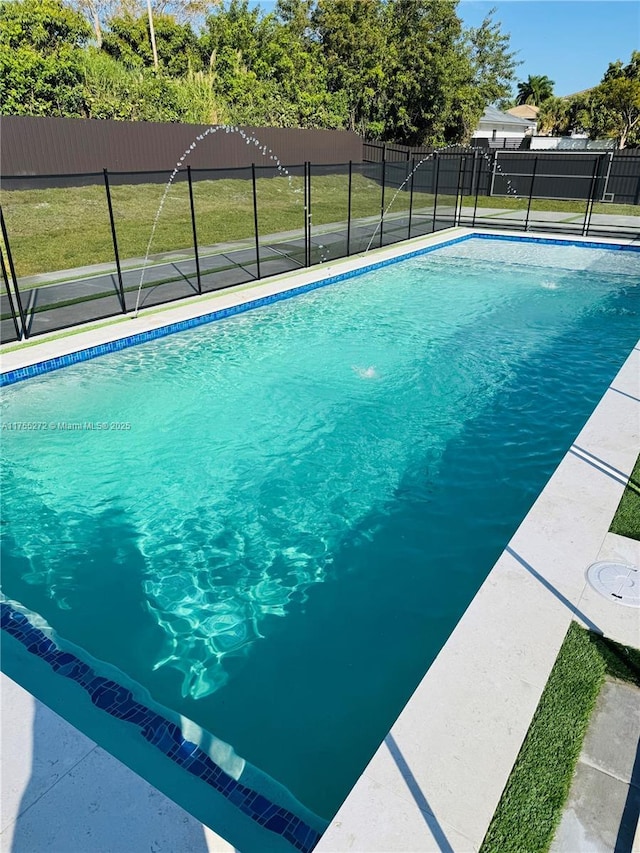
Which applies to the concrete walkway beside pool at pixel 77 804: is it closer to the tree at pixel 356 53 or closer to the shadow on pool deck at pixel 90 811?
the shadow on pool deck at pixel 90 811

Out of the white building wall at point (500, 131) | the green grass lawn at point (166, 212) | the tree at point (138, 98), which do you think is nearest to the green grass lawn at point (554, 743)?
the green grass lawn at point (166, 212)

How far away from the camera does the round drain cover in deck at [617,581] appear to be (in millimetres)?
3564

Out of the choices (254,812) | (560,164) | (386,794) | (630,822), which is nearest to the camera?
(630,822)

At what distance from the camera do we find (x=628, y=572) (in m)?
3.79

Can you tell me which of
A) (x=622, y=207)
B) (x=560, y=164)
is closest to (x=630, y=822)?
(x=622, y=207)

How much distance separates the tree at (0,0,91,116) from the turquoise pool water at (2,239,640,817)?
2064cm

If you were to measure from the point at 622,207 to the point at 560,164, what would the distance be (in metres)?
4.32

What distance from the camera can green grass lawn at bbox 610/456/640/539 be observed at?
13.8 ft

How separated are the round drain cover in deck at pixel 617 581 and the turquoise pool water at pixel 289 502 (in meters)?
0.88

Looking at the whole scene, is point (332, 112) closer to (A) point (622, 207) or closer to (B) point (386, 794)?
(A) point (622, 207)

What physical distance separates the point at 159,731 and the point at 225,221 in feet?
60.4

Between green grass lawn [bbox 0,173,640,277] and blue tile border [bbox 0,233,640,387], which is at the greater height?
green grass lawn [bbox 0,173,640,277]

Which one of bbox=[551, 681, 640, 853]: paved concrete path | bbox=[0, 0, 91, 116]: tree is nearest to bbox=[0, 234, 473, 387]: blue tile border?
bbox=[551, 681, 640, 853]: paved concrete path

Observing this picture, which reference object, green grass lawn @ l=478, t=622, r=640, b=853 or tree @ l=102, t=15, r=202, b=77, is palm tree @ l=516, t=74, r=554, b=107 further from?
green grass lawn @ l=478, t=622, r=640, b=853
